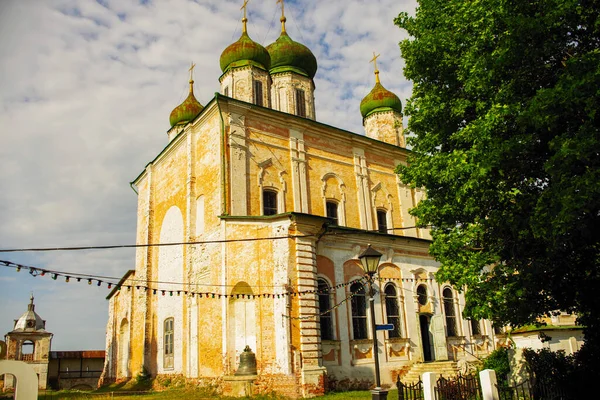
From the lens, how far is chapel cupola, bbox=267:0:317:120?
28.1 meters

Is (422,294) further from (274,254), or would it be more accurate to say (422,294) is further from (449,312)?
(274,254)

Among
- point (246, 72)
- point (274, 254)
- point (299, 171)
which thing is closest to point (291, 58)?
point (246, 72)

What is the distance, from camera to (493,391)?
38.1 ft

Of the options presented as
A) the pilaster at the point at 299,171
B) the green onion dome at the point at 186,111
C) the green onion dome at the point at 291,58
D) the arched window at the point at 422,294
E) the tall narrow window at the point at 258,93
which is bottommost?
the arched window at the point at 422,294

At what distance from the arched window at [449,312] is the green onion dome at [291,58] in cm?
1414

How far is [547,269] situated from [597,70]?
4.53 metres

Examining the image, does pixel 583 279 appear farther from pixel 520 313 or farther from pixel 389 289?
pixel 389 289

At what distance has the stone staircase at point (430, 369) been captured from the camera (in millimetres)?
20250

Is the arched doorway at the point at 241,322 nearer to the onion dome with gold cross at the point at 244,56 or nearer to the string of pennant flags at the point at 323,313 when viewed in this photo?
the string of pennant flags at the point at 323,313

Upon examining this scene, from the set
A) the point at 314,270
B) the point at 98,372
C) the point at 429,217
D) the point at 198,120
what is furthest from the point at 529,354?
the point at 98,372

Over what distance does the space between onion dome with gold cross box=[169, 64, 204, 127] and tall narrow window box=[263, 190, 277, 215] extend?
10018 mm

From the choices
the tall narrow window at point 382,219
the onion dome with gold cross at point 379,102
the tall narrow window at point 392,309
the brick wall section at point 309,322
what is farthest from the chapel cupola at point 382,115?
the brick wall section at point 309,322

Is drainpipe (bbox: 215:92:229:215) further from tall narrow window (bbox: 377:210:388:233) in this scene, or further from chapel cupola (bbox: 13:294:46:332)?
chapel cupola (bbox: 13:294:46:332)

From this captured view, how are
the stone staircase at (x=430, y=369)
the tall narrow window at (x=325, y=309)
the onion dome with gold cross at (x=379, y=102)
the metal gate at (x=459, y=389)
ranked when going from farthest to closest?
the onion dome with gold cross at (x=379, y=102)
the stone staircase at (x=430, y=369)
the tall narrow window at (x=325, y=309)
the metal gate at (x=459, y=389)
